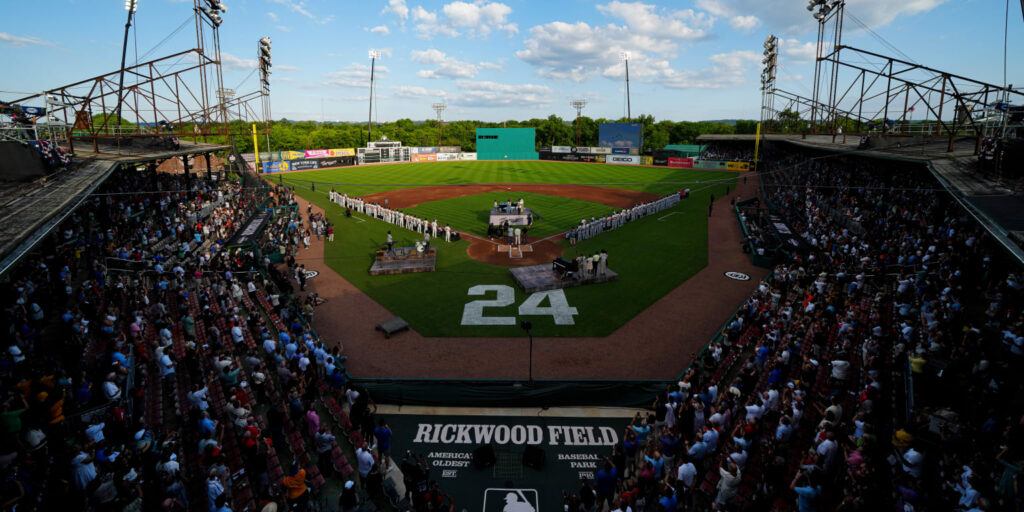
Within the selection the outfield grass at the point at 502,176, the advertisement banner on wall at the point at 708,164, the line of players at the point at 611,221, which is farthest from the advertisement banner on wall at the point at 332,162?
the advertisement banner on wall at the point at 708,164

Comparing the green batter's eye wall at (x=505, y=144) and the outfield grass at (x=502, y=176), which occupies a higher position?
the green batter's eye wall at (x=505, y=144)

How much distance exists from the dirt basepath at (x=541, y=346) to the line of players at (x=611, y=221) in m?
9.69

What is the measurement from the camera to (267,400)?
39.8 ft

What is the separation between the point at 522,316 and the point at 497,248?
33.1ft

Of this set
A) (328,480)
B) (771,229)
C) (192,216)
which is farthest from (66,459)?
(771,229)

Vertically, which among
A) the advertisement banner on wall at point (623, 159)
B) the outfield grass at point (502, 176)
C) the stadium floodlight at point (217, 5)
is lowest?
the outfield grass at point (502, 176)

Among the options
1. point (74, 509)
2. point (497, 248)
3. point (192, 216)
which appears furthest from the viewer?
point (497, 248)

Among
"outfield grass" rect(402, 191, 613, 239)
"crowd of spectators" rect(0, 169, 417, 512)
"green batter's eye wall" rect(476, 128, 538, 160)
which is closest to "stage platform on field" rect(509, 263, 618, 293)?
"outfield grass" rect(402, 191, 613, 239)

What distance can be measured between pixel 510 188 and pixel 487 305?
36.1m

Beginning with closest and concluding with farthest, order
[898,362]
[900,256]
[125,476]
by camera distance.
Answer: [125,476] < [898,362] < [900,256]

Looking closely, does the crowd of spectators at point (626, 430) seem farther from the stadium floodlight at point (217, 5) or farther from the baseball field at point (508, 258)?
the stadium floodlight at point (217, 5)

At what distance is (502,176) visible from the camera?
6750 cm

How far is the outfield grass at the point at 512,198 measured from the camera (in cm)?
3517

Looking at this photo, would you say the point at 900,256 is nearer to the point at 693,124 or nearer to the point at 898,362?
the point at 898,362
